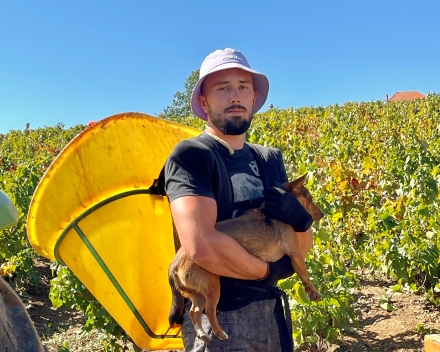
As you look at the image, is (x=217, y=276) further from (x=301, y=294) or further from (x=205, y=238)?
(x=301, y=294)

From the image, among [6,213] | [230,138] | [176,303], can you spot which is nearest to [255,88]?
[230,138]

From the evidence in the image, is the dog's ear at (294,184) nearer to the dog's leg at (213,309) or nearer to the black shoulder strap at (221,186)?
the black shoulder strap at (221,186)

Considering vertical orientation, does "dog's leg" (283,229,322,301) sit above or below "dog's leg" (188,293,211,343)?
above

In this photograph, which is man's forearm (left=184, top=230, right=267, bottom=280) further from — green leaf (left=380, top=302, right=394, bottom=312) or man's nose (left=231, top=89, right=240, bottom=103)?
green leaf (left=380, top=302, right=394, bottom=312)

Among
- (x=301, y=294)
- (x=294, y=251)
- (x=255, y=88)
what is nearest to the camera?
(x=294, y=251)

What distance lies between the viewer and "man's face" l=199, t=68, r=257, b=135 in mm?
2584

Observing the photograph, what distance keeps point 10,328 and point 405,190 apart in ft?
24.8

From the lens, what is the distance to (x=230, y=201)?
Answer: 2455 mm

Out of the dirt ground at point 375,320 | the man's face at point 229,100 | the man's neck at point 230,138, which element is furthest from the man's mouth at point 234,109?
the dirt ground at point 375,320

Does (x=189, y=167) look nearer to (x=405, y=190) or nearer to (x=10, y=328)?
(x=10, y=328)

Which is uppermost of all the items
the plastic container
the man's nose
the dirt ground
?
the man's nose

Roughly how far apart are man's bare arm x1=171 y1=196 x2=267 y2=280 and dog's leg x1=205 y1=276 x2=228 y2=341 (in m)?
0.13

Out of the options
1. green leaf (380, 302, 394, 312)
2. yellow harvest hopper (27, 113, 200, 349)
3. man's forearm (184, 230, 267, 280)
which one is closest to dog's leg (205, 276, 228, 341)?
man's forearm (184, 230, 267, 280)

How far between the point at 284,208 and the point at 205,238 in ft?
1.89
